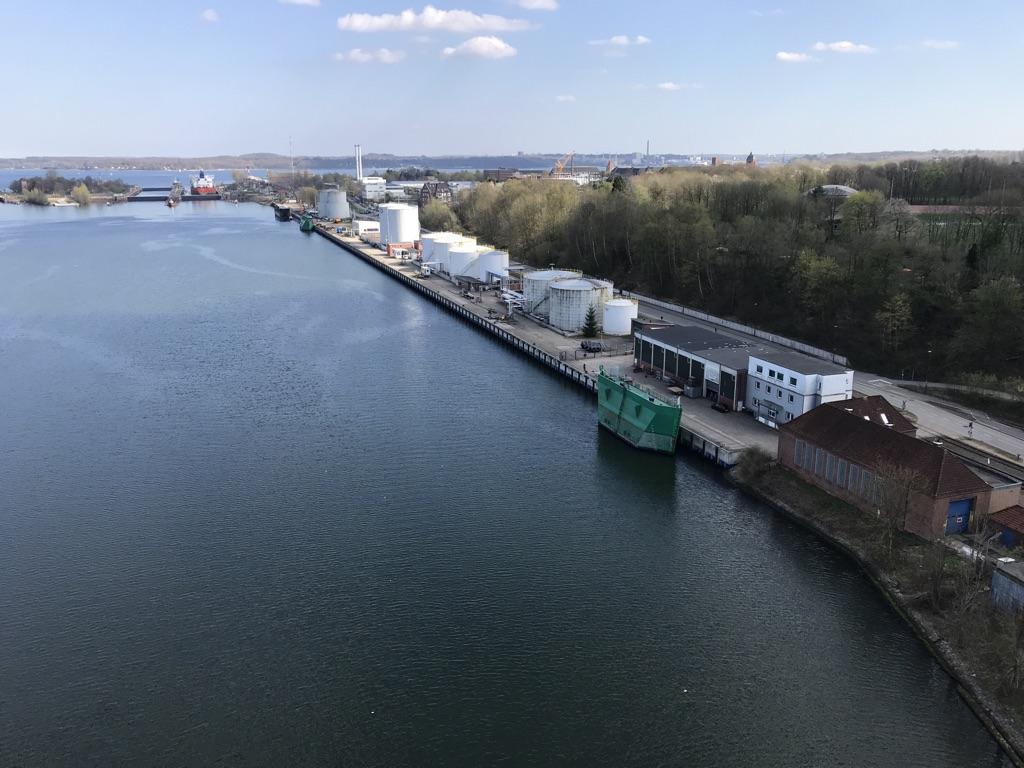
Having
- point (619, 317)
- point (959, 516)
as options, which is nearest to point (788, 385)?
point (959, 516)

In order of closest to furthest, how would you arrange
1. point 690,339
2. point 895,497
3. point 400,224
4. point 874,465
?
point 895,497
point 874,465
point 690,339
point 400,224

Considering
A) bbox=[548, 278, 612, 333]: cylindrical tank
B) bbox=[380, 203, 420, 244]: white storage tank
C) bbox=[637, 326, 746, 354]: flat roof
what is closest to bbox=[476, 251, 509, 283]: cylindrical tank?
bbox=[548, 278, 612, 333]: cylindrical tank

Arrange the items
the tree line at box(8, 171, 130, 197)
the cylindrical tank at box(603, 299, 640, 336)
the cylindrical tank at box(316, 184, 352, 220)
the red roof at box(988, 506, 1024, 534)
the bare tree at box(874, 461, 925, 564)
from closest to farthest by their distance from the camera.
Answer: the red roof at box(988, 506, 1024, 534), the bare tree at box(874, 461, 925, 564), the cylindrical tank at box(603, 299, 640, 336), the cylindrical tank at box(316, 184, 352, 220), the tree line at box(8, 171, 130, 197)

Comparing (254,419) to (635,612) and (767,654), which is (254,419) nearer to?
(635,612)

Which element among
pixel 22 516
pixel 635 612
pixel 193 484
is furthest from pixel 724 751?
pixel 22 516

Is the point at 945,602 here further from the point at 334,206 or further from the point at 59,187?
the point at 59,187

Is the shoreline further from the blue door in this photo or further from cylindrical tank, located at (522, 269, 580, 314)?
cylindrical tank, located at (522, 269, 580, 314)
